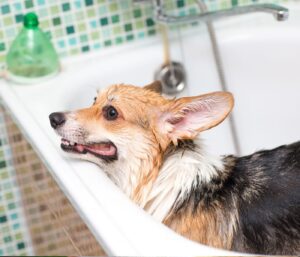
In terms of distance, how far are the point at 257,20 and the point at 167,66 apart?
15.6 inches

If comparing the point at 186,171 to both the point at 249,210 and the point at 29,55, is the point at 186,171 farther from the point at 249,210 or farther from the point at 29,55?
the point at 29,55

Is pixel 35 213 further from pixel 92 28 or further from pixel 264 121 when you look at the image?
pixel 264 121

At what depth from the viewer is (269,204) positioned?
157 cm

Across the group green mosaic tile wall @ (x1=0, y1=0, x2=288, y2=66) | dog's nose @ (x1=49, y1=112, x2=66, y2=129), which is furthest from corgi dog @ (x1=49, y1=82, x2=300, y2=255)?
green mosaic tile wall @ (x1=0, y1=0, x2=288, y2=66)

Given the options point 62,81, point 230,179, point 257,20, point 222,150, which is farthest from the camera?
point 257,20

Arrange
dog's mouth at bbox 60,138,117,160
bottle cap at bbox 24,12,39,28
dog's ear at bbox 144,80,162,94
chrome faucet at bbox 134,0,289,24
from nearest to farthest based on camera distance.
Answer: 1. dog's mouth at bbox 60,138,117,160
2. dog's ear at bbox 144,80,162,94
3. chrome faucet at bbox 134,0,289,24
4. bottle cap at bbox 24,12,39,28

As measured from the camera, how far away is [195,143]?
5.43 feet

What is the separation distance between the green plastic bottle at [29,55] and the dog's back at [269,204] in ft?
2.69

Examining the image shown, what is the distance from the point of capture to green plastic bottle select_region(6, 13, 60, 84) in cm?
216

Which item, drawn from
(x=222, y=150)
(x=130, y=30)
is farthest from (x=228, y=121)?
(x=130, y=30)

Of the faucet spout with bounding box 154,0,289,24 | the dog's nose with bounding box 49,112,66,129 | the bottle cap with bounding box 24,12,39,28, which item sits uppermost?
the bottle cap with bounding box 24,12,39,28

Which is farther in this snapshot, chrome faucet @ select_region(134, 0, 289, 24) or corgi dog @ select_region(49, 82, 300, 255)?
chrome faucet @ select_region(134, 0, 289, 24)

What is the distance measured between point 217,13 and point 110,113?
2.38 feet

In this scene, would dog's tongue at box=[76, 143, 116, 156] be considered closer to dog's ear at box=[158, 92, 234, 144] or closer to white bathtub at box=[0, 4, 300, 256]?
dog's ear at box=[158, 92, 234, 144]
